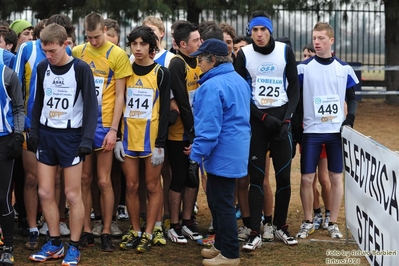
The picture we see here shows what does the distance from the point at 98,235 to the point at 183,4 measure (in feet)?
36.2

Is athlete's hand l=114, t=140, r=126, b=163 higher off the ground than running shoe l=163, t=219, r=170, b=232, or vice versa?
athlete's hand l=114, t=140, r=126, b=163

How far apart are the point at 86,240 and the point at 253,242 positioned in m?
1.65

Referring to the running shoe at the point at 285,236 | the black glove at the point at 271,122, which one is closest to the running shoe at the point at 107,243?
the running shoe at the point at 285,236

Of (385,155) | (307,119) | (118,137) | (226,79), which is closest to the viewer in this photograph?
(385,155)

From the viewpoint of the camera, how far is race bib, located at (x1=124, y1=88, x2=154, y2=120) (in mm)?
7129

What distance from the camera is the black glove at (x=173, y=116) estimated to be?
7.33 m

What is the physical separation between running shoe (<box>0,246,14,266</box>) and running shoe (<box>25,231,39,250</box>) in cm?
56

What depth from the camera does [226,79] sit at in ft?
21.0

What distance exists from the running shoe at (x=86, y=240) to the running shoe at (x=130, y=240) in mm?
311

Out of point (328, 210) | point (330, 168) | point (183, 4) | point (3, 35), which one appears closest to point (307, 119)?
point (330, 168)

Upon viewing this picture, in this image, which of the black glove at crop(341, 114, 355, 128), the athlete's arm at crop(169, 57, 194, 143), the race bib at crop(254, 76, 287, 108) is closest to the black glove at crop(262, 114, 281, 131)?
the race bib at crop(254, 76, 287, 108)

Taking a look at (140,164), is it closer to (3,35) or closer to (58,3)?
(3,35)

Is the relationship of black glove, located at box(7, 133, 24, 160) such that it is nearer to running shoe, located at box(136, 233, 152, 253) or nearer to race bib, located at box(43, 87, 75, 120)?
race bib, located at box(43, 87, 75, 120)

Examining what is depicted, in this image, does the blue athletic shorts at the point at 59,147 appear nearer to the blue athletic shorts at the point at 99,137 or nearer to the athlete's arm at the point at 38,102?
the athlete's arm at the point at 38,102
